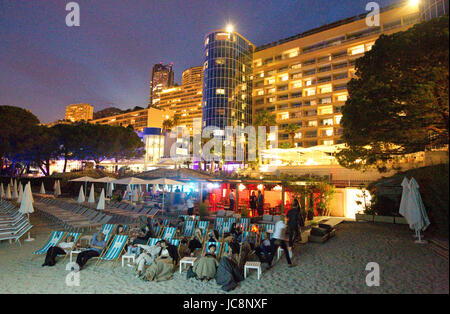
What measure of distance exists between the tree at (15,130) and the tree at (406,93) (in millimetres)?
32856

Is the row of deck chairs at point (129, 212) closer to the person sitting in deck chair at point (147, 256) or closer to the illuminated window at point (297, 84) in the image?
the person sitting in deck chair at point (147, 256)

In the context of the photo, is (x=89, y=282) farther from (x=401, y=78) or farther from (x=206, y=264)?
(x=401, y=78)

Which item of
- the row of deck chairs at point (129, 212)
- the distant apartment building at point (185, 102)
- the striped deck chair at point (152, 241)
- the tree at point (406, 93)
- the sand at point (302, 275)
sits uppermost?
the distant apartment building at point (185, 102)

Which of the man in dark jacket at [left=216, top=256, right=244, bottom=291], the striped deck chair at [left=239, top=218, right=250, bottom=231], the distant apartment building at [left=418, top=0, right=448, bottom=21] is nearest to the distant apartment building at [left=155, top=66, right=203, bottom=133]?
the distant apartment building at [left=418, top=0, right=448, bottom=21]

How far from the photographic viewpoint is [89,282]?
5988mm

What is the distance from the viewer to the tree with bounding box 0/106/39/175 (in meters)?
27.1

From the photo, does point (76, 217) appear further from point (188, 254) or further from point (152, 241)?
point (188, 254)

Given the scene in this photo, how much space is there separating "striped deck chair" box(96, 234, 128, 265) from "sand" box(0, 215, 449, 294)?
0.21 metres

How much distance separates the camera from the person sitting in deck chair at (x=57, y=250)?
7035 millimetres

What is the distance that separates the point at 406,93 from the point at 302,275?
21.3 feet

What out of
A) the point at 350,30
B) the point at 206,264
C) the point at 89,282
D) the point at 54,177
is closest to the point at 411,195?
the point at 206,264

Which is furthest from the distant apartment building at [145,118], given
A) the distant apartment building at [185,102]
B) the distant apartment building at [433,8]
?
the distant apartment building at [433,8]

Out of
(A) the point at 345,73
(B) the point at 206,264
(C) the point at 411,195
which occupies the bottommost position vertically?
(B) the point at 206,264
